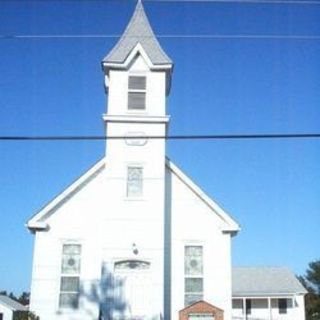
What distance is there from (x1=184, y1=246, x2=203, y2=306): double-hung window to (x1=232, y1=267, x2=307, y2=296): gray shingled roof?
Answer: 2075 cm

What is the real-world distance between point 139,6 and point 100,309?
13403 millimetres

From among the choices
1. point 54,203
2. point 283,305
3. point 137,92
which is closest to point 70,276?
point 54,203

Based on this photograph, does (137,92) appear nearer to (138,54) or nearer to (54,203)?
(138,54)

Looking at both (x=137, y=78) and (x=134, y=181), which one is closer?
(x=134, y=181)

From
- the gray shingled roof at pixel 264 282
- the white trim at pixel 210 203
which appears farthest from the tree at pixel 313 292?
the white trim at pixel 210 203

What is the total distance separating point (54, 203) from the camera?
22.5m

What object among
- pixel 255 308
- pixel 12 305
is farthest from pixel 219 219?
pixel 12 305

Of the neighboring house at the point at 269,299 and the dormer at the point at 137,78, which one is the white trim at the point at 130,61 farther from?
the neighboring house at the point at 269,299

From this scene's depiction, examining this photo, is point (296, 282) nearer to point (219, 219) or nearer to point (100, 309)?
point (219, 219)

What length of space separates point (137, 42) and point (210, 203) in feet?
23.3

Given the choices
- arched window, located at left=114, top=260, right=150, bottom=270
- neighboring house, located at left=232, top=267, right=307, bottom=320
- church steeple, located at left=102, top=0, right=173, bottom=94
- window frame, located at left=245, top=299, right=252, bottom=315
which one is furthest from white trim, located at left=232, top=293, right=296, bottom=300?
arched window, located at left=114, top=260, right=150, bottom=270

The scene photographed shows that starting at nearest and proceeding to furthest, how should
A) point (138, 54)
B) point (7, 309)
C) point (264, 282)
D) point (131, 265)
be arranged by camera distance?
1. point (131, 265)
2. point (138, 54)
3. point (264, 282)
4. point (7, 309)

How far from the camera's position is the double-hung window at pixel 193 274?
71.5ft

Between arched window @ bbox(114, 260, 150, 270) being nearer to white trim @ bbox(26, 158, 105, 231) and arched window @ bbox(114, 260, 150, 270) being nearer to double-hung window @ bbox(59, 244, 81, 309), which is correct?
double-hung window @ bbox(59, 244, 81, 309)
